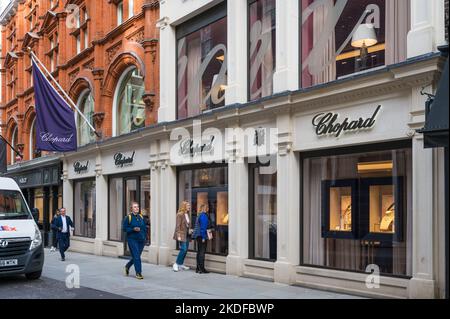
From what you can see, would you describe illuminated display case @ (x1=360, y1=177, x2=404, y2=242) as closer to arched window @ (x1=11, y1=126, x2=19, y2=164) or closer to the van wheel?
the van wheel

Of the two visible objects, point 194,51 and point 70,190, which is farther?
point 70,190

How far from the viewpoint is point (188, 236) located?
47.0 ft

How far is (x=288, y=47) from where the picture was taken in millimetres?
12102

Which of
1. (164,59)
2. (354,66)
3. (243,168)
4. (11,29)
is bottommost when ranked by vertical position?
(243,168)

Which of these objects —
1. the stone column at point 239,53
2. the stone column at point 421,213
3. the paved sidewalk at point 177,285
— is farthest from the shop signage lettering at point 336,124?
the paved sidewalk at point 177,285

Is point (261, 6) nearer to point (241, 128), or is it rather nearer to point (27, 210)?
point (241, 128)

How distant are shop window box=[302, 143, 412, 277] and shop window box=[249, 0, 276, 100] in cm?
243

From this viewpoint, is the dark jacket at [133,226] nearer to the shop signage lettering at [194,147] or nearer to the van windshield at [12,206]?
the van windshield at [12,206]

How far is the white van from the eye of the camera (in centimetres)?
1173

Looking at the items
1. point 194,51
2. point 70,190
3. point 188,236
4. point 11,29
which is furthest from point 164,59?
point 11,29

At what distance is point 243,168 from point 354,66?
3.67 metres

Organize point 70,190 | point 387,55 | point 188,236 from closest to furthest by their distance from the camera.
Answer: point 387,55, point 188,236, point 70,190

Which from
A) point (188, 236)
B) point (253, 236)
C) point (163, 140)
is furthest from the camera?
point (163, 140)

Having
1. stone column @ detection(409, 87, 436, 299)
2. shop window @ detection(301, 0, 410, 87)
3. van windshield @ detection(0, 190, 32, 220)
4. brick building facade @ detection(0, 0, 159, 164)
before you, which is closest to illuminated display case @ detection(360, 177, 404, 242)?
stone column @ detection(409, 87, 436, 299)
